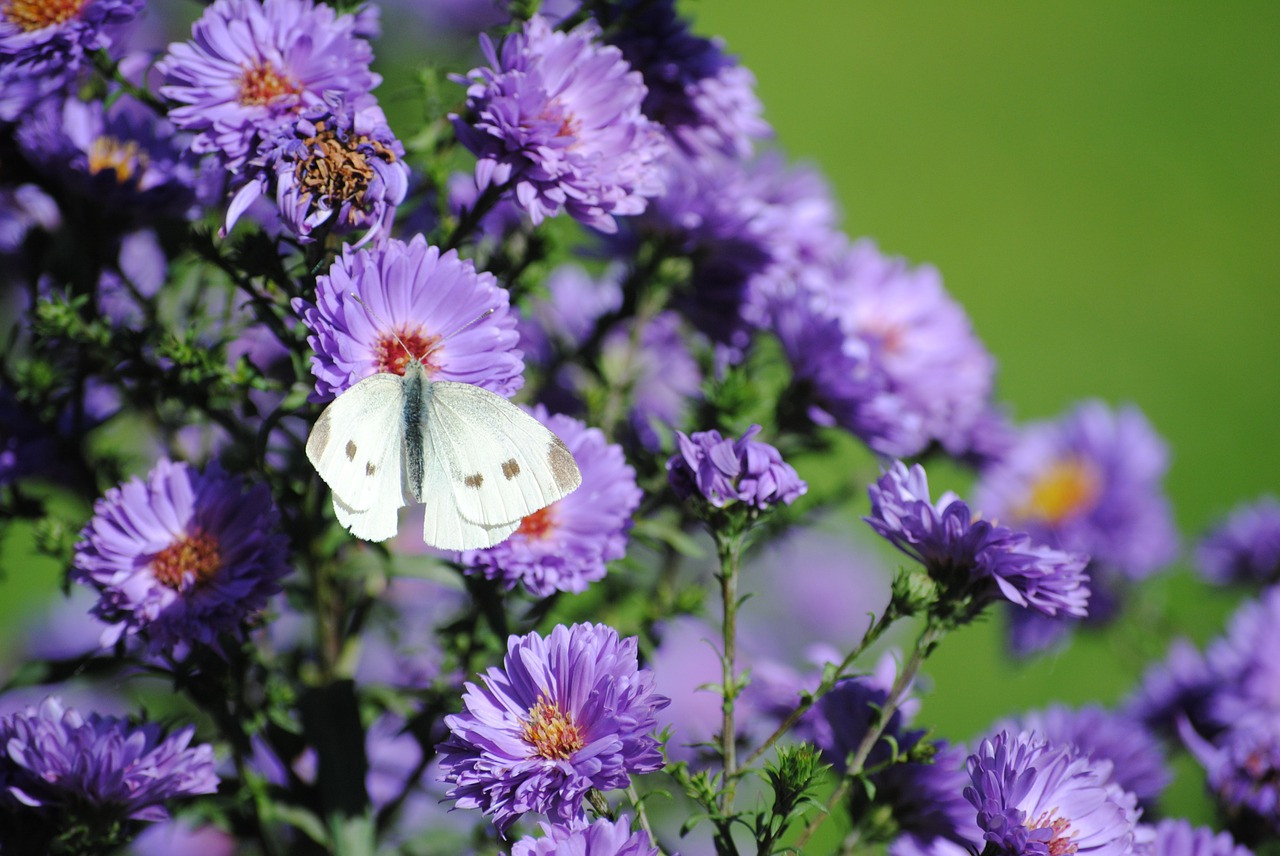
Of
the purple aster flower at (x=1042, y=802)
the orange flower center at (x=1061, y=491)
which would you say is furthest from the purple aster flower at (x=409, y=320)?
the orange flower center at (x=1061, y=491)

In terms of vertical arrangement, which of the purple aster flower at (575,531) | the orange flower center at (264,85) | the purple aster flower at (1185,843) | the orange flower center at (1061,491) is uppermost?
the orange flower center at (264,85)

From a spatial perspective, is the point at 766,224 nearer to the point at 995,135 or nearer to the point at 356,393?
the point at 356,393

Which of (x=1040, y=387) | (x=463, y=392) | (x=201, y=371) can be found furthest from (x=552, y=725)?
(x=1040, y=387)

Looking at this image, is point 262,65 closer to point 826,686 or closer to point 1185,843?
point 826,686

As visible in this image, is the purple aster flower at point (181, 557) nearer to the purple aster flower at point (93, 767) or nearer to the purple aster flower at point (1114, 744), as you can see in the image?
the purple aster flower at point (93, 767)

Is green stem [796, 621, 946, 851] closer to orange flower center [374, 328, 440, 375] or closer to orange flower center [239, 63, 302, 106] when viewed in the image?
orange flower center [374, 328, 440, 375]

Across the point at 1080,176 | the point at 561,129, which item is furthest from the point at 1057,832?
the point at 1080,176
